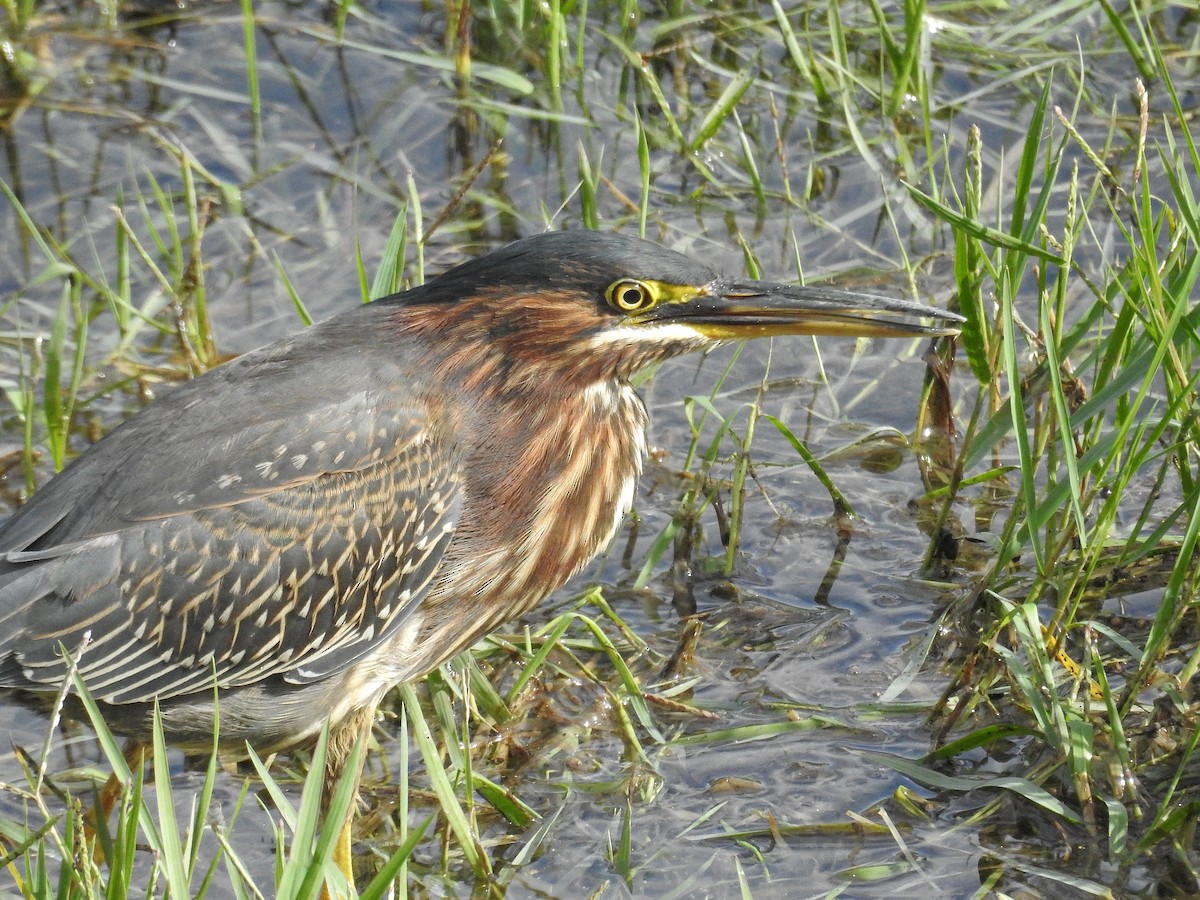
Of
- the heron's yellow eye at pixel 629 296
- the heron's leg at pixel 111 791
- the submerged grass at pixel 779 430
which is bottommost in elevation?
the heron's leg at pixel 111 791

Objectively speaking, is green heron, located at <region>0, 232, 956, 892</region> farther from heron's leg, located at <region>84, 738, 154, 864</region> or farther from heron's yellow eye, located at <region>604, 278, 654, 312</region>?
heron's leg, located at <region>84, 738, 154, 864</region>

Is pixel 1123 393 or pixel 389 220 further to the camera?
pixel 389 220

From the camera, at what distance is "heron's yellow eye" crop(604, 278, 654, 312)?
448 centimetres

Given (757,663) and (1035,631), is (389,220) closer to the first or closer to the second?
(757,663)

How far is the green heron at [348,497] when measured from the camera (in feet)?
14.4

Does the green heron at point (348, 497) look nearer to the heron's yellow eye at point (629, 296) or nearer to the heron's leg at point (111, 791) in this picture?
the heron's yellow eye at point (629, 296)

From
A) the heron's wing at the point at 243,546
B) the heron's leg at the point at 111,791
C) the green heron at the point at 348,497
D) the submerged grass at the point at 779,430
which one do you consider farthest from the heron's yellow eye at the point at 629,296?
the heron's leg at the point at 111,791

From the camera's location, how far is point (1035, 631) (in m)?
4.12

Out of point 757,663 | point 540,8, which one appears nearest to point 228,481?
point 757,663

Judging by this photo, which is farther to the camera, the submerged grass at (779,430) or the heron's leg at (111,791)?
the heron's leg at (111,791)

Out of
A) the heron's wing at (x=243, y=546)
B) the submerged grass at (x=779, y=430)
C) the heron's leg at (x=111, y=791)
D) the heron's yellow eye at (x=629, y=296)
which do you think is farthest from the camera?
the heron's leg at (x=111, y=791)

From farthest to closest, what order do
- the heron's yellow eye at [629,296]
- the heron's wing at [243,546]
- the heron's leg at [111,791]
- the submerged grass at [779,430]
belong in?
the heron's leg at [111,791] < the heron's yellow eye at [629,296] < the heron's wing at [243,546] < the submerged grass at [779,430]

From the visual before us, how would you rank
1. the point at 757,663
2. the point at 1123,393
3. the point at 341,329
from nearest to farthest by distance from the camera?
1. the point at 1123,393
2. the point at 341,329
3. the point at 757,663

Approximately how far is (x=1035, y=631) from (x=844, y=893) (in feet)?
2.64
